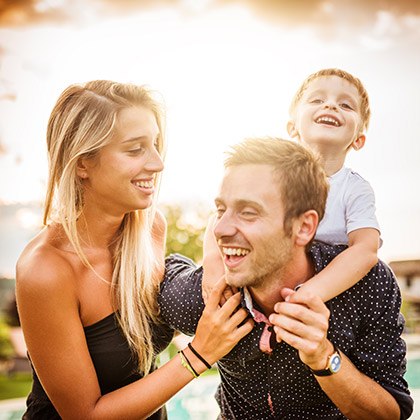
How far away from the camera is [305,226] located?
69.6 inches

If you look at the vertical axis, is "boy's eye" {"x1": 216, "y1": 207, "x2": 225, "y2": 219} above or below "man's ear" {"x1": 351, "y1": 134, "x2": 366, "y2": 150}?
below

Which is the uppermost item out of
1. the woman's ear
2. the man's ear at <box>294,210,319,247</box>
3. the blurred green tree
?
the woman's ear

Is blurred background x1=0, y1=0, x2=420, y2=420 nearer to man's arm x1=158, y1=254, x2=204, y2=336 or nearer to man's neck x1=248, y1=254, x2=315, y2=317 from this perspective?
man's arm x1=158, y1=254, x2=204, y2=336

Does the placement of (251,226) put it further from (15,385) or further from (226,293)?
(15,385)

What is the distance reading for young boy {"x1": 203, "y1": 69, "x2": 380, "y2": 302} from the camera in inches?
74.9

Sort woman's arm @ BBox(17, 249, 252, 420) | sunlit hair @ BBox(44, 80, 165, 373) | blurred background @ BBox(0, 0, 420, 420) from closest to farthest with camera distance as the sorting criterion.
Result: woman's arm @ BBox(17, 249, 252, 420), sunlit hair @ BBox(44, 80, 165, 373), blurred background @ BBox(0, 0, 420, 420)

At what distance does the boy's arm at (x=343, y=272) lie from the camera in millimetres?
1646

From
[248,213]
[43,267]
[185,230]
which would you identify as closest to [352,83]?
[248,213]

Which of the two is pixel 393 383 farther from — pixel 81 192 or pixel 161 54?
pixel 161 54

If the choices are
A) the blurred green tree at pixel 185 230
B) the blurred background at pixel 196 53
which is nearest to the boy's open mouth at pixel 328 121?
the blurred background at pixel 196 53

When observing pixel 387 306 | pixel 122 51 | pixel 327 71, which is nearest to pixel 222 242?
pixel 387 306

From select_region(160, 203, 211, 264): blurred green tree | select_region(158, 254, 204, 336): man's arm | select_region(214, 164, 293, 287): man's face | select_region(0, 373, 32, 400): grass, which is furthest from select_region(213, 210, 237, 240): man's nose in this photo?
select_region(0, 373, 32, 400): grass

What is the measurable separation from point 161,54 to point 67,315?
42.7 ft

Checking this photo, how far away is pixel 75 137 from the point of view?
1.89 meters
